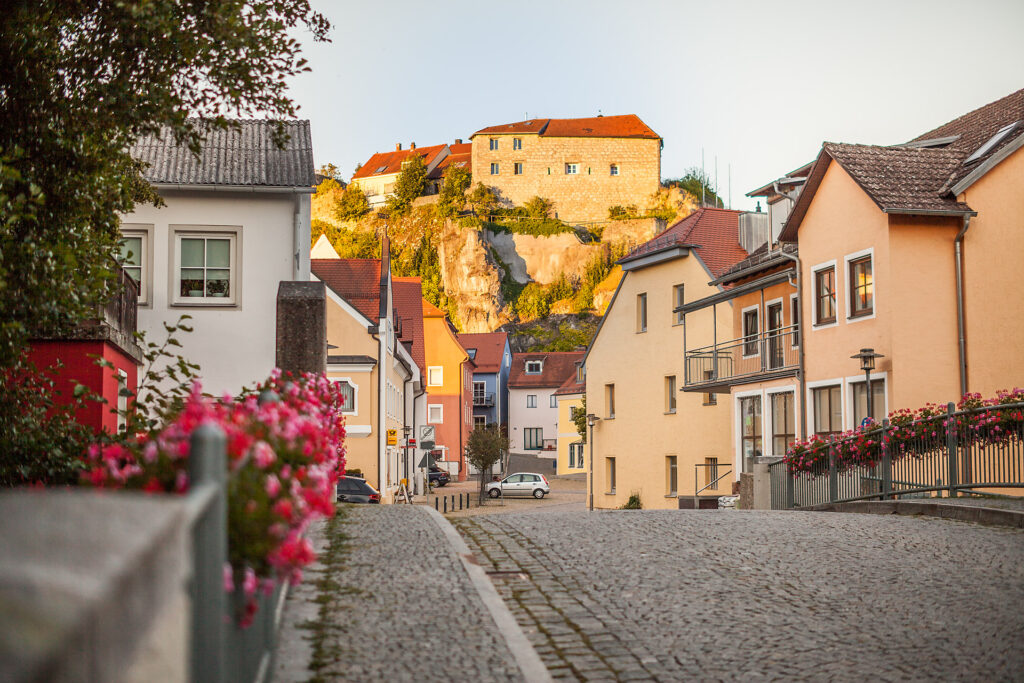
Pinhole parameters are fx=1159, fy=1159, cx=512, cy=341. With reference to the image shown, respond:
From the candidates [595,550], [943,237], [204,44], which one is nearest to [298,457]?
[595,550]

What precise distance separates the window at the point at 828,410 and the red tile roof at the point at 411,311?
104ft

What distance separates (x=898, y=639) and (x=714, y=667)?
141cm

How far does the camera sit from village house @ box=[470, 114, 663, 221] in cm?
12988

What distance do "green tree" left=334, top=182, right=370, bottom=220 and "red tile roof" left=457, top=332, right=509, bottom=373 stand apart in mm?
40308

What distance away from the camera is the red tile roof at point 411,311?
5822cm

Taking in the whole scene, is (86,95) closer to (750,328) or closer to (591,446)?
(750,328)

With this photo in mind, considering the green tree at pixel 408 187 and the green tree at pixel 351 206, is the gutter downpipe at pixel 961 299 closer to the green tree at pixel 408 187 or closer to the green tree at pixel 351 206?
the green tree at pixel 408 187

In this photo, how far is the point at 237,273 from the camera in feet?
Result: 71.8

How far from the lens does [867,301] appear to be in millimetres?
26172

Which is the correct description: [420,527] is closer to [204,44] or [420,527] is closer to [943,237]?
[204,44]

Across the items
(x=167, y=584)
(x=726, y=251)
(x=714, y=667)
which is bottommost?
(x=714, y=667)

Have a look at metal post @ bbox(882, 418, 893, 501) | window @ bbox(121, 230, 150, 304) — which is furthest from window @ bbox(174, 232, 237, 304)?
metal post @ bbox(882, 418, 893, 501)

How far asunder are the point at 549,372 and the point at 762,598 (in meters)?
91.2

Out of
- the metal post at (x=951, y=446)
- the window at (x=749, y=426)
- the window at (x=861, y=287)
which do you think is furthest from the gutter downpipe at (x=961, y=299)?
the metal post at (x=951, y=446)
